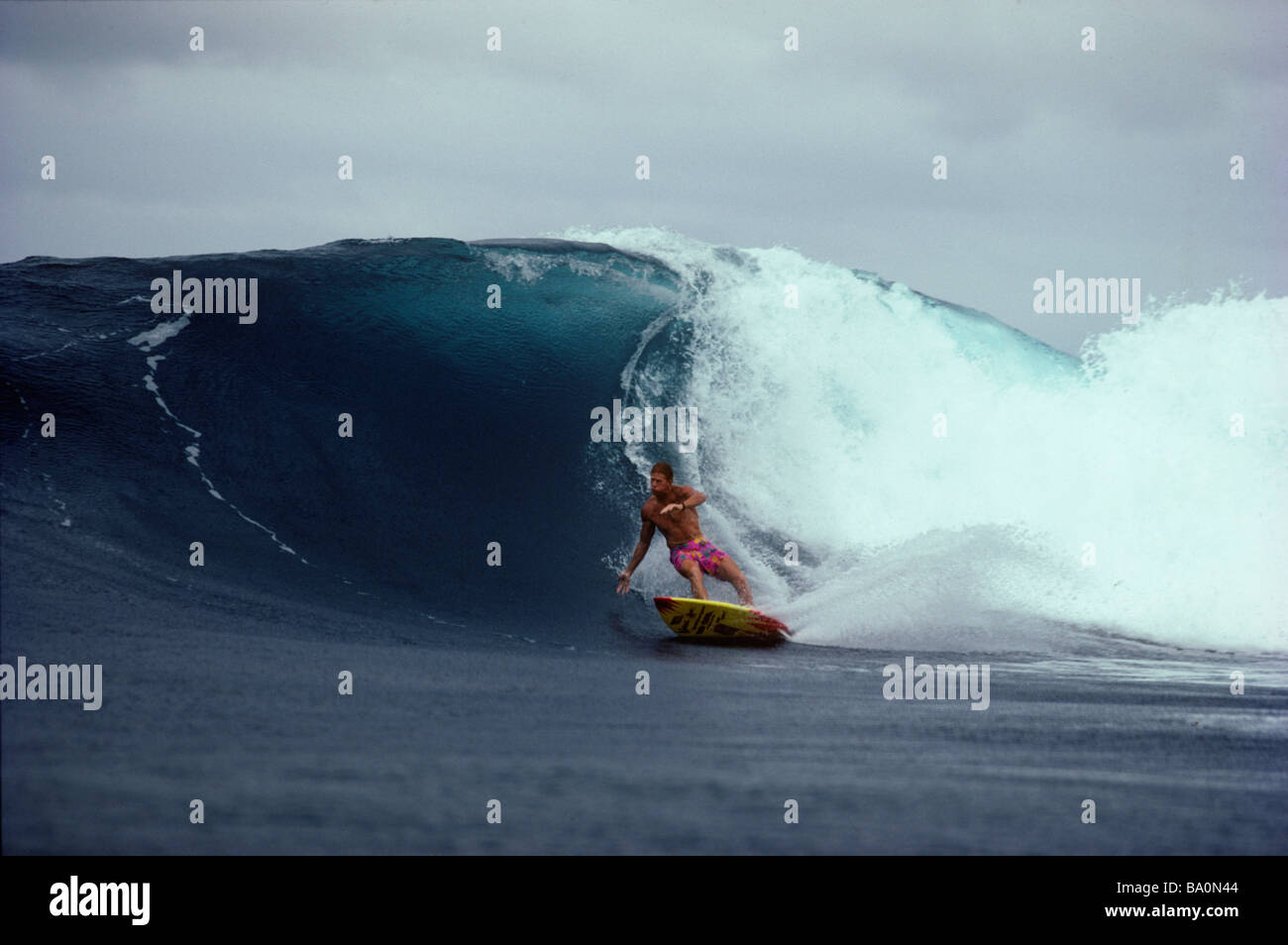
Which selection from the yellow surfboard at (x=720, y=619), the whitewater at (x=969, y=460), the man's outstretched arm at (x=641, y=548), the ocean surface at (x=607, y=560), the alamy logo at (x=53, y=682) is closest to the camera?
the ocean surface at (x=607, y=560)

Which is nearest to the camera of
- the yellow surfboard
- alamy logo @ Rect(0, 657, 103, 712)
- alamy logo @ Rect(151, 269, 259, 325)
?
alamy logo @ Rect(0, 657, 103, 712)

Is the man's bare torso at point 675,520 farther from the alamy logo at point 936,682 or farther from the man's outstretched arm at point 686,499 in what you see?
the alamy logo at point 936,682

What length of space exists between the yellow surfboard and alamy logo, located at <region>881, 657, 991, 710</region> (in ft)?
3.78

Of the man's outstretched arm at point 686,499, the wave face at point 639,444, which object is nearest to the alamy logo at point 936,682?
the wave face at point 639,444

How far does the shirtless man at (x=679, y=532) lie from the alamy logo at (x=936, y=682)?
198 cm

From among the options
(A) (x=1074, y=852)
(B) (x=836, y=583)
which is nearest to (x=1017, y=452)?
(B) (x=836, y=583)

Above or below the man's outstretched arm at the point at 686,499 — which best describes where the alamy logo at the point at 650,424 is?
above

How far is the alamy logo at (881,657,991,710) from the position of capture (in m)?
8.48

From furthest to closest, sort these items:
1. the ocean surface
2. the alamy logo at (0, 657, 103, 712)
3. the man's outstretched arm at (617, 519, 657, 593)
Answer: the man's outstretched arm at (617, 519, 657, 593), the alamy logo at (0, 657, 103, 712), the ocean surface

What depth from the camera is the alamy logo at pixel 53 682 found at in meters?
6.67

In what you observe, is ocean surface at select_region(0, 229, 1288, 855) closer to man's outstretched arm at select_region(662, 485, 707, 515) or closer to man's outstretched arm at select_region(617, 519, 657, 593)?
man's outstretched arm at select_region(617, 519, 657, 593)
